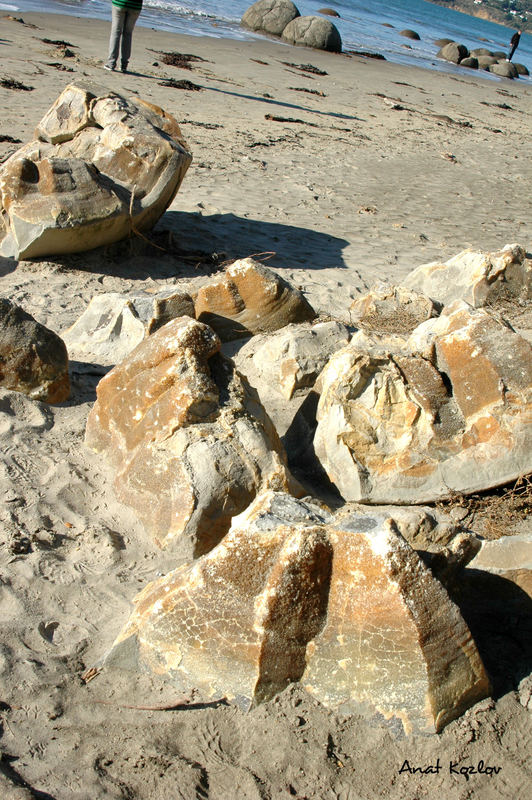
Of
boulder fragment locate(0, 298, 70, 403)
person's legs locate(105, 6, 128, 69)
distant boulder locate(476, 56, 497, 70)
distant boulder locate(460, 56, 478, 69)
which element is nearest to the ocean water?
distant boulder locate(460, 56, 478, 69)

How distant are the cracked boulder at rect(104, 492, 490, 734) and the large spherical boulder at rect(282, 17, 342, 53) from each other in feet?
82.0

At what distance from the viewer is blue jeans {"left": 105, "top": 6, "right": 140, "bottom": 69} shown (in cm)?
1280

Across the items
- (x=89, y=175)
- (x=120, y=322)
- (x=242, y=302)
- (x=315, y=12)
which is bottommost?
(x=120, y=322)

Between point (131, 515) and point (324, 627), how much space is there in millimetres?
1290

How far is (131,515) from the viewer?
3469mm

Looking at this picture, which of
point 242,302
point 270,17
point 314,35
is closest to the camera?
point 242,302

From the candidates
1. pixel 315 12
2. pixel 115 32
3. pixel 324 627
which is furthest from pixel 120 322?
pixel 315 12

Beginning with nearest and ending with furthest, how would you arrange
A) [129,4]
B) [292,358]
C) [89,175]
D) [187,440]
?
1. [187,440]
2. [292,358]
3. [89,175]
4. [129,4]

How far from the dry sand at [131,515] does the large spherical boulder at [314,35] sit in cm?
946

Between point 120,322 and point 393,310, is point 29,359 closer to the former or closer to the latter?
point 120,322

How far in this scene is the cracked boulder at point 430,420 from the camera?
372 cm

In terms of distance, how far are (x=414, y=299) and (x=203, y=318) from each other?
67.5 inches

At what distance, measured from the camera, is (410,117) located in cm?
1548

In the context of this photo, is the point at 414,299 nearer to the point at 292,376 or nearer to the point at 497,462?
the point at 292,376
